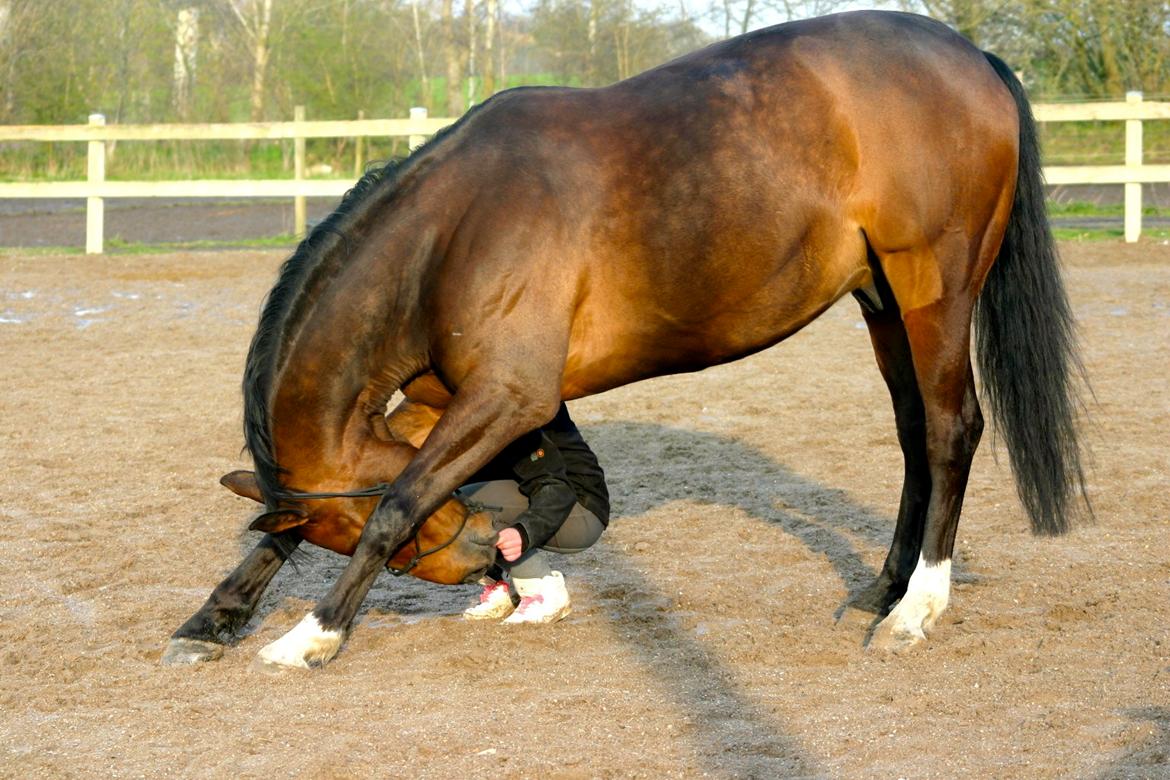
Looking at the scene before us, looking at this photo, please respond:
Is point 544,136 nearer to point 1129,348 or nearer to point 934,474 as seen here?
point 934,474

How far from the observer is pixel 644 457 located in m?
6.67

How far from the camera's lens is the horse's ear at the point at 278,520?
384 cm

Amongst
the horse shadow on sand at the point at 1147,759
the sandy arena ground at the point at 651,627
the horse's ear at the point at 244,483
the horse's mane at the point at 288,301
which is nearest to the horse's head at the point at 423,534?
the horse's ear at the point at 244,483

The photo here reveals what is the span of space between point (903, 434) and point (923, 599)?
72cm

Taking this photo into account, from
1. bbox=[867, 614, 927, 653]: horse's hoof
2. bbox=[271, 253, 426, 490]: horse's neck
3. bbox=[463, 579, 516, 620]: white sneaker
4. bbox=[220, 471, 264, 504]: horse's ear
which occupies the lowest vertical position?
bbox=[463, 579, 516, 620]: white sneaker

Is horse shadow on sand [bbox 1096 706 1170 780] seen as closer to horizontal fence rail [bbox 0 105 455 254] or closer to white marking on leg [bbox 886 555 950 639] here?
white marking on leg [bbox 886 555 950 639]

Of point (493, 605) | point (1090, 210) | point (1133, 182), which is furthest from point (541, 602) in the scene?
point (1090, 210)

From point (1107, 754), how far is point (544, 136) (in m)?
2.36

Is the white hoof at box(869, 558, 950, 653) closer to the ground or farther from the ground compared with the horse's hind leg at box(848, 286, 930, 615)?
closer to the ground

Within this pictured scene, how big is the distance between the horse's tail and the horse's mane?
2.07m

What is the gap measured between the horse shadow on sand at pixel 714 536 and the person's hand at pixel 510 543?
42 centimetres

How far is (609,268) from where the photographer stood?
401 cm

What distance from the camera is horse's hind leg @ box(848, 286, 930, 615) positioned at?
14.7ft

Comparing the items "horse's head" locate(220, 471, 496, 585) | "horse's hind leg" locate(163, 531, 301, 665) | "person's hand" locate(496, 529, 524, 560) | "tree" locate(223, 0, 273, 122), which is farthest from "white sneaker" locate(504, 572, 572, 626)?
"tree" locate(223, 0, 273, 122)
